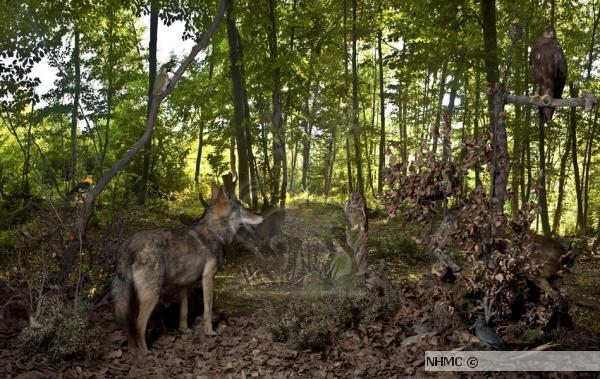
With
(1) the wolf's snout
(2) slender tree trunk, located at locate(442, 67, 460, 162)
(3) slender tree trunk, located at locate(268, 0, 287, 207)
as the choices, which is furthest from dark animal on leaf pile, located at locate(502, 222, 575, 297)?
(3) slender tree trunk, located at locate(268, 0, 287, 207)

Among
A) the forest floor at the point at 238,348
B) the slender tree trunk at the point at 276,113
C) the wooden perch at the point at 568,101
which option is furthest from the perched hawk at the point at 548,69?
the slender tree trunk at the point at 276,113

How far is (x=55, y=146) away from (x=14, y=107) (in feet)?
15.5

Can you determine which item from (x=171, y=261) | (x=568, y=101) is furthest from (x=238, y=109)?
(x=568, y=101)

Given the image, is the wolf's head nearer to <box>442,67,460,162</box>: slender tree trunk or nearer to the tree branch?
Answer: the tree branch

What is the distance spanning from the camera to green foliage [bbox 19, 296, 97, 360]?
5000 mm

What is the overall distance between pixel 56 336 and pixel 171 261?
1469 millimetres

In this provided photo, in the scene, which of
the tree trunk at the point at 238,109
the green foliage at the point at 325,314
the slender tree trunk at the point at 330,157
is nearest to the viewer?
the green foliage at the point at 325,314

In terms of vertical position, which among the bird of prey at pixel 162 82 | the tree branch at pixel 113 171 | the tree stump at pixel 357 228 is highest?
the bird of prey at pixel 162 82

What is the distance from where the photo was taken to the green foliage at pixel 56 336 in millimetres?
5000

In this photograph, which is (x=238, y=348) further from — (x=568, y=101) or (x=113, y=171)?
(x=568, y=101)

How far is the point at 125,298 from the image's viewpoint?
5.24 metres

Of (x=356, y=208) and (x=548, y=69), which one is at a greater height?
(x=548, y=69)

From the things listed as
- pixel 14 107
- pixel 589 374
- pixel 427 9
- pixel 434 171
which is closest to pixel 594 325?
pixel 589 374

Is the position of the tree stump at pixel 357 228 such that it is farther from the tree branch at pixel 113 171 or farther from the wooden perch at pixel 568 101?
the tree branch at pixel 113 171
